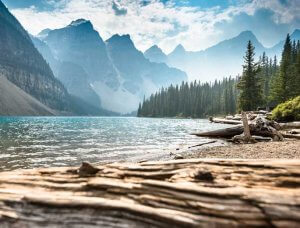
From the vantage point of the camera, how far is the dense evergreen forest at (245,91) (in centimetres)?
6629

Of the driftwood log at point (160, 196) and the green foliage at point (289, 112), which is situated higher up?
the green foliage at point (289, 112)

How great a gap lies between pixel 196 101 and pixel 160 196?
15888 cm

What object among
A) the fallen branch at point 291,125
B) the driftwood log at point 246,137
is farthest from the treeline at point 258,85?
the driftwood log at point 246,137

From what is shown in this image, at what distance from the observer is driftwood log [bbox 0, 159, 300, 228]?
298 cm

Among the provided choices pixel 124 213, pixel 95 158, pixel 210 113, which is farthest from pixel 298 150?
pixel 210 113

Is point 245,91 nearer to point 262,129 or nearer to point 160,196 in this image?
point 262,129

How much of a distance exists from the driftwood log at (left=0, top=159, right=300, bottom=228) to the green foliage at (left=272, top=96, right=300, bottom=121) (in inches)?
1436

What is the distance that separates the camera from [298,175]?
3443 mm

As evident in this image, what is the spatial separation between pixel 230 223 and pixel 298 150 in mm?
14197

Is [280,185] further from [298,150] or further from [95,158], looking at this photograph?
[95,158]

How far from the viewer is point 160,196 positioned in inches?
133

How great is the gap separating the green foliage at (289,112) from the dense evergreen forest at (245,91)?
91.3 ft

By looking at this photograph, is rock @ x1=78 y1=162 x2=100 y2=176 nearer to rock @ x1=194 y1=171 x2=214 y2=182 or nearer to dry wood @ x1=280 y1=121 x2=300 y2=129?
rock @ x1=194 y1=171 x2=214 y2=182

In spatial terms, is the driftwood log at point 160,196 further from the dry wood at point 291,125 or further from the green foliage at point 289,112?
the green foliage at point 289,112
